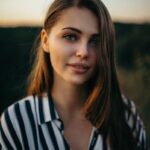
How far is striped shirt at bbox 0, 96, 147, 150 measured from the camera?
5.48ft

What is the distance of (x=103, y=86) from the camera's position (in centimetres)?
179

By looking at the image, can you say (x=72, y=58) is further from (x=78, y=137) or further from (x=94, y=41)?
(x=78, y=137)

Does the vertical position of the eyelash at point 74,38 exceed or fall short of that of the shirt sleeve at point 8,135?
it exceeds it

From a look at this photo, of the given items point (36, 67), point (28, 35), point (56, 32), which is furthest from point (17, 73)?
point (56, 32)

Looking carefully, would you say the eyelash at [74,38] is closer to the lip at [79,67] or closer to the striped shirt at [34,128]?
the lip at [79,67]

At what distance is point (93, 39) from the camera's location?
170cm

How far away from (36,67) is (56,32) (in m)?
0.24

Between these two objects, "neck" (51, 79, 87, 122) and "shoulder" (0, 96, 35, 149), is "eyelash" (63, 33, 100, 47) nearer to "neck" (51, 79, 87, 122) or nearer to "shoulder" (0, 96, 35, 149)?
"neck" (51, 79, 87, 122)

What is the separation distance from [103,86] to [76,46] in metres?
0.22

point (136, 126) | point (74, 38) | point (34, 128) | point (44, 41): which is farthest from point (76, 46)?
point (136, 126)

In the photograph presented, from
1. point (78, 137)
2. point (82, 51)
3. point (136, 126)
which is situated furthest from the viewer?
point (136, 126)

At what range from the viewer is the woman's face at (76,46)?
5.46 feet

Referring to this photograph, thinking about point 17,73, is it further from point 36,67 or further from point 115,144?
point 115,144

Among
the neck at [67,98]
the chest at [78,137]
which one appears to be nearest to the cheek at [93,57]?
the neck at [67,98]
